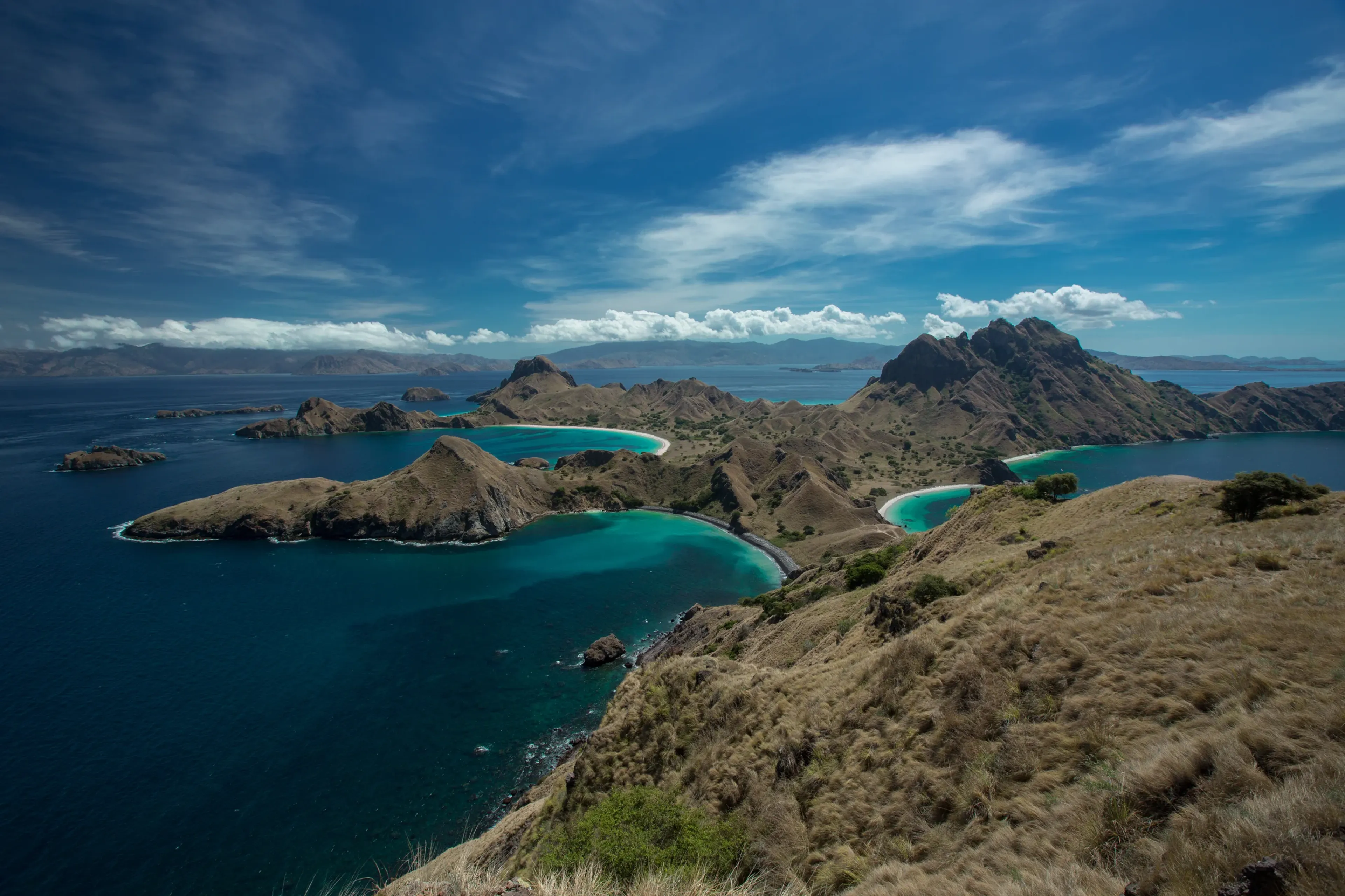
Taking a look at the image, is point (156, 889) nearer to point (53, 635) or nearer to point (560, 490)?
point (53, 635)

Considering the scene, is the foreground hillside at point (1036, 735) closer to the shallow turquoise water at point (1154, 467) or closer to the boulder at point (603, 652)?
the boulder at point (603, 652)

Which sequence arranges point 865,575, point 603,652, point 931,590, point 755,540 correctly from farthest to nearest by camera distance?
point 755,540 < point 603,652 < point 865,575 < point 931,590

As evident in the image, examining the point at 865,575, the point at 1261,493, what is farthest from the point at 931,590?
the point at 865,575

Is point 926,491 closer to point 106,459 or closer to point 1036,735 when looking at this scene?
point 1036,735

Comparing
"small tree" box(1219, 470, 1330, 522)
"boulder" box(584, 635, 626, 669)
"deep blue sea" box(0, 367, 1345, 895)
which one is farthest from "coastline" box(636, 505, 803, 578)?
"small tree" box(1219, 470, 1330, 522)

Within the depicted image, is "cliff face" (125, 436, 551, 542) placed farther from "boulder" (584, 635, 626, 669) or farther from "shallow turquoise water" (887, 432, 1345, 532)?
"shallow turquoise water" (887, 432, 1345, 532)

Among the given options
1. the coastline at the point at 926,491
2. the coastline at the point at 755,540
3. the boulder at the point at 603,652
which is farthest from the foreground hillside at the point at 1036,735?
the coastline at the point at 926,491
